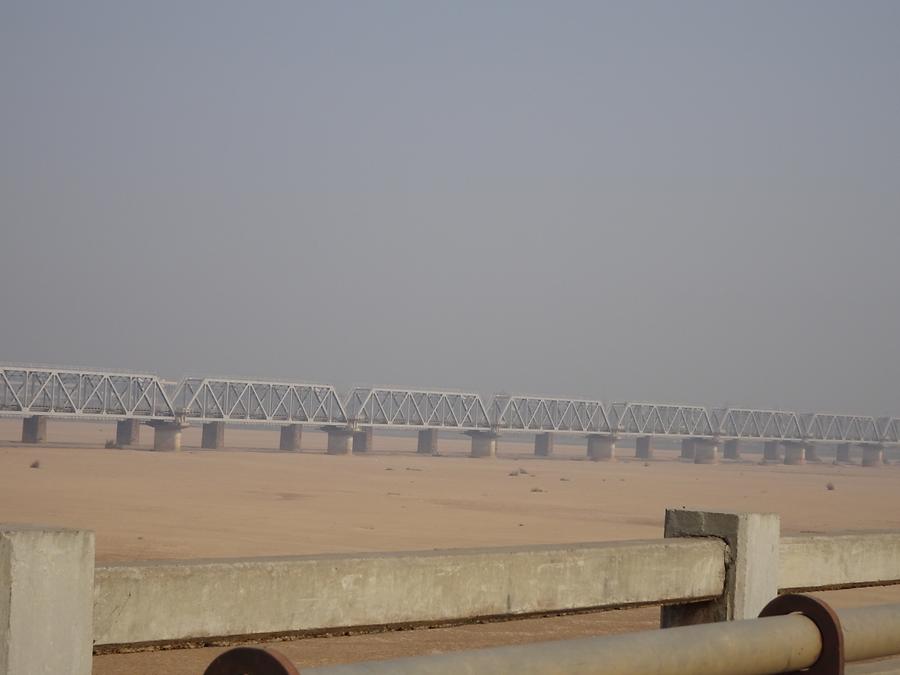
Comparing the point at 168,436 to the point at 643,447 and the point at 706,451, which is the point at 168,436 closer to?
the point at 706,451

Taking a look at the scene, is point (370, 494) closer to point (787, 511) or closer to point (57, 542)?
point (787, 511)

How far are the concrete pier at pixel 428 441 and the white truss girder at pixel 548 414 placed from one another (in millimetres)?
9662

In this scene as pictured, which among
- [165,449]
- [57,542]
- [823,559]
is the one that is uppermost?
[57,542]

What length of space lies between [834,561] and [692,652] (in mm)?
2222

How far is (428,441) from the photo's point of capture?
110438 millimetres

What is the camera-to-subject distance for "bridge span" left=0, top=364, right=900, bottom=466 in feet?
294

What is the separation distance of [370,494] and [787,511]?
15.4 metres

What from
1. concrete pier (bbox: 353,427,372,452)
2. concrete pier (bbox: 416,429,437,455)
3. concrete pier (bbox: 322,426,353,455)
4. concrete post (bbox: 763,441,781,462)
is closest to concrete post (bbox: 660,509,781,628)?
concrete pier (bbox: 322,426,353,455)

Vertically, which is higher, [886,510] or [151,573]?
[151,573]

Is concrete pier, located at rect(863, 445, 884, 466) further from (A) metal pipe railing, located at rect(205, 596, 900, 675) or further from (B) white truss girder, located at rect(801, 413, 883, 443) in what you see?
(A) metal pipe railing, located at rect(205, 596, 900, 675)

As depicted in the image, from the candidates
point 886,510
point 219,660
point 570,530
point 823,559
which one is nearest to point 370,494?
point 570,530

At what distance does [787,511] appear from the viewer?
4294 centimetres

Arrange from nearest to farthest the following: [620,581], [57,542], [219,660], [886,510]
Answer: [219,660] → [57,542] → [620,581] → [886,510]

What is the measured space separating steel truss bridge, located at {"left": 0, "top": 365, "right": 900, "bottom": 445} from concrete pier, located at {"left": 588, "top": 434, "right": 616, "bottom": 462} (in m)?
1.30
